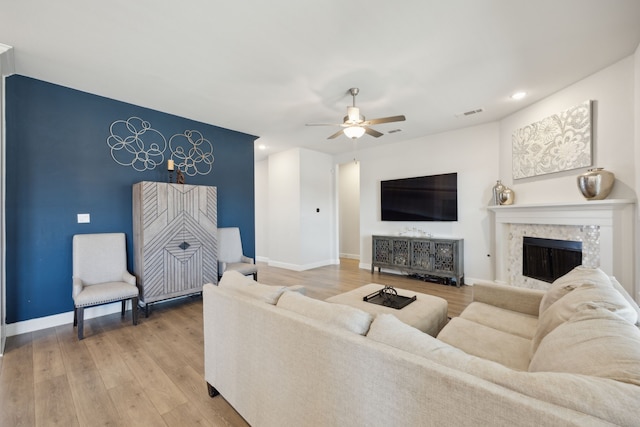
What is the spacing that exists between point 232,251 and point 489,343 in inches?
148

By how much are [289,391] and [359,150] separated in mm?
5611

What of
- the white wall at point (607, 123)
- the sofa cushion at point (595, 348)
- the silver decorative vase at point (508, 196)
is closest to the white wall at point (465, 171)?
the silver decorative vase at point (508, 196)

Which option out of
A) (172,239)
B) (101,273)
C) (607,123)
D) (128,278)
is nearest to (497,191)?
(607,123)

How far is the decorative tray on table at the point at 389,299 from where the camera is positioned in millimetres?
2324

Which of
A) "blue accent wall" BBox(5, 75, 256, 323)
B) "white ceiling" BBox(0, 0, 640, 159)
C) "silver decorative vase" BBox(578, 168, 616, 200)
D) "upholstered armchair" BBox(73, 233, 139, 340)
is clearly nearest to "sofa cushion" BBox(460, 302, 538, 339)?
"silver decorative vase" BBox(578, 168, 616, 200)

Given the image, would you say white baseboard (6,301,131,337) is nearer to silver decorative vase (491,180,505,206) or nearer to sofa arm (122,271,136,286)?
sofa arm (122,271,136,286)

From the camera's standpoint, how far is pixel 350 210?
25.5 ft

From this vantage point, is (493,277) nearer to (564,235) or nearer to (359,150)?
(564,235)

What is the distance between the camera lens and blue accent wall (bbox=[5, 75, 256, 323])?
289 cm

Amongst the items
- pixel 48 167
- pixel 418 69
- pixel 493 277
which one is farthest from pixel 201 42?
pixel 493 277

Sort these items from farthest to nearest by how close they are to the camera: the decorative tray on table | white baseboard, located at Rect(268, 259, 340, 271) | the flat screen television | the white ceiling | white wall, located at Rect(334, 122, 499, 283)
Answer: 1. white baseboard, located at Rect(268, 259, 340, 271)
2. the flat screen television
3. white wall, located at Rect(334, 122, 499, 283)
4. the decorative tray on table
5. the white ceiling

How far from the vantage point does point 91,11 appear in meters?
2.03

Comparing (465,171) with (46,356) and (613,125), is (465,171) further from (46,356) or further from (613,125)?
(46,356)

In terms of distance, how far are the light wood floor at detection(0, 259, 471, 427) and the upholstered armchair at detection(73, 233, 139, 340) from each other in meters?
0.25
